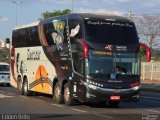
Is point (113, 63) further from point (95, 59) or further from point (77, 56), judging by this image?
point (77, 56)

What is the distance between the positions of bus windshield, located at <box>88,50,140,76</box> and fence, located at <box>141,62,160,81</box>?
109 feet

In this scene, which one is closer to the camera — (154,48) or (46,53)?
(46,53)

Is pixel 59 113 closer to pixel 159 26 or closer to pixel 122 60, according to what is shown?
pixel 122 60

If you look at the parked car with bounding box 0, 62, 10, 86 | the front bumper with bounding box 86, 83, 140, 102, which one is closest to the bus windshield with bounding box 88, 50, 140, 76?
the front bumper with bounding box 86, 83, 140, 102

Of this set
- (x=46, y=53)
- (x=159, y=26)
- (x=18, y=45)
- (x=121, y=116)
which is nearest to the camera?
(x=121, y=116)

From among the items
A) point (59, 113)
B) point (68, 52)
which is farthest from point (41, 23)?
point (59, 113)

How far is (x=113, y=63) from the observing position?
19469 mm

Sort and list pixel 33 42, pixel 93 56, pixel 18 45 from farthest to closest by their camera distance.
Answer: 1. pixel 18 45
2. pixel 33 42
3. pixel 93 56

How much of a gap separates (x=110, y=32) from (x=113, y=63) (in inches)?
50.9

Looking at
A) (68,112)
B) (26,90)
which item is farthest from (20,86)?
(68,112)

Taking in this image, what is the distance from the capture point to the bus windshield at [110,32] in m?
19.6

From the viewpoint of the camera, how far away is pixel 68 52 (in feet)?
67.7

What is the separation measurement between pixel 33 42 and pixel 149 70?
3106 cm

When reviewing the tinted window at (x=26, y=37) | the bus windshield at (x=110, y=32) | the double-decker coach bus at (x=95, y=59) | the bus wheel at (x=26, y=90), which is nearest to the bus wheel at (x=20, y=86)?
the bus wheel at (x=26, y=90)
